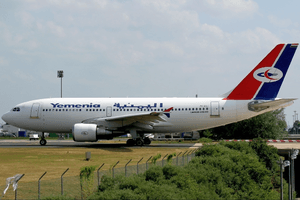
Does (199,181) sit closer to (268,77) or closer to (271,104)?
(271,104)

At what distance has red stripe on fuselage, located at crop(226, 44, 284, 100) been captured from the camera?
3144 cm

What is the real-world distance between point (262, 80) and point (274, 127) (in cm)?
1803

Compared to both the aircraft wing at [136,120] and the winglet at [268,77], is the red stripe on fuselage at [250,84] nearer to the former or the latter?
the winglet at [268,77]

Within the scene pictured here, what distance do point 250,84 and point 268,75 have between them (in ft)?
5.67

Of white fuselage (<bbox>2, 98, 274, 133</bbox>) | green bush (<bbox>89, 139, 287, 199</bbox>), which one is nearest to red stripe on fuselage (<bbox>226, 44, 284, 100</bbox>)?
white fuselage (<bbox>2, 98, 274, 133</bbox>)

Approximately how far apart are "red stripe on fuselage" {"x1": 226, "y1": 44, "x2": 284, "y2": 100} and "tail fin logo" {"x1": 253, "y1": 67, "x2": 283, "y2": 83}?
0.32 m

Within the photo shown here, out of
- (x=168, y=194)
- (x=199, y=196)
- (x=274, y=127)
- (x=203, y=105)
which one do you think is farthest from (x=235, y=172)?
(x=274, y=127)

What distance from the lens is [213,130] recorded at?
4962 cm

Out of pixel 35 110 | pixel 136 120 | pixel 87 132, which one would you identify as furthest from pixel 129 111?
pixel 35 110

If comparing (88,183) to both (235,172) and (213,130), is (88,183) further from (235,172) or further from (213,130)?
(213,130)

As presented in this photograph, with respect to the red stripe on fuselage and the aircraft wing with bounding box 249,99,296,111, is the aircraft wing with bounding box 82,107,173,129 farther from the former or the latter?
the aircraft wing with bounding box 249,99,296,111

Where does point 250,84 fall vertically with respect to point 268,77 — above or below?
below

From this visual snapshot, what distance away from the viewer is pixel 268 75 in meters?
31.6

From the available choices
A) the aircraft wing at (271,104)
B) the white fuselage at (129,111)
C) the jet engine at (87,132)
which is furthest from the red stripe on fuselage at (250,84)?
the jet engine at (87,132)
